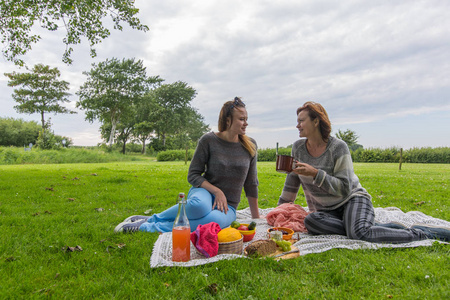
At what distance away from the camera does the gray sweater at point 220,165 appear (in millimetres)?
3773

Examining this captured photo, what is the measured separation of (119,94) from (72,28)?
Answer: 29.9 meters

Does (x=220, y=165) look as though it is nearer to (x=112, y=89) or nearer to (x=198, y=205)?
(x=198, y=205)

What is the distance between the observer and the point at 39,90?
3528cm

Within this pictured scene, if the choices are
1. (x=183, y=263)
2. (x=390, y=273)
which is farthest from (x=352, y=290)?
(x=183, y=263)

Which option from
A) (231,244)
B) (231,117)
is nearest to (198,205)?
(231,244)

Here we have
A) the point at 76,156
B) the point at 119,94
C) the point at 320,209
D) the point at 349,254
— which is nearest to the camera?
the point at 349,254

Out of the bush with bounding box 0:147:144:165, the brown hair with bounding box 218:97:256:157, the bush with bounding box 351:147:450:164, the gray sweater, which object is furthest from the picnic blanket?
the bush with bounding box 351:147:450:164

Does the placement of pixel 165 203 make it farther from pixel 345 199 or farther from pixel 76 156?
pixel 76 156

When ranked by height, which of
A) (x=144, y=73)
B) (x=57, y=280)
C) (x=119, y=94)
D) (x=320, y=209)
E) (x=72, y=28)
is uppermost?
(x=144, y=73)

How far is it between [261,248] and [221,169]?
128cm

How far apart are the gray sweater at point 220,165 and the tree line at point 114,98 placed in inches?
1138

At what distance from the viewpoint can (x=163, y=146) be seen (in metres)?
46.8

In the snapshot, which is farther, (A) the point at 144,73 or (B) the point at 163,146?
(B) the point at 163,146

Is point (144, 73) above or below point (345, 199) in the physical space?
above
